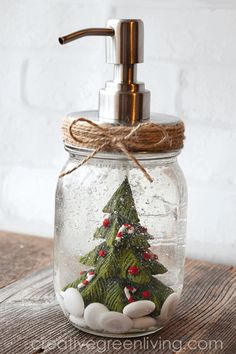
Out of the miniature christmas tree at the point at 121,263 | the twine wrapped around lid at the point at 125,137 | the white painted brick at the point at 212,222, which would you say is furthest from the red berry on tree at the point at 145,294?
the white painted brick at the point at 212,222

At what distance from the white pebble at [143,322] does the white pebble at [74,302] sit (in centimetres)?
5

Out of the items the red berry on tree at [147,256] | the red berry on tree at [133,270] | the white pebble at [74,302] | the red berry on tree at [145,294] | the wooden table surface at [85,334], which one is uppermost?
the red berry on tree at [147,256]

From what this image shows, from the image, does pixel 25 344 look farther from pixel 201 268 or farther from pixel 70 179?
pixel 201 268

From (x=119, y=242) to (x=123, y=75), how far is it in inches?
6.6

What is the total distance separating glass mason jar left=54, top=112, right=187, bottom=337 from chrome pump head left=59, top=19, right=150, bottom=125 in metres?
0.04

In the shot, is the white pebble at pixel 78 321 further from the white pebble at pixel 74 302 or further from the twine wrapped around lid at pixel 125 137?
the twine wrapped around lid at pixel 125 137

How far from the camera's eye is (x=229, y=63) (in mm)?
932

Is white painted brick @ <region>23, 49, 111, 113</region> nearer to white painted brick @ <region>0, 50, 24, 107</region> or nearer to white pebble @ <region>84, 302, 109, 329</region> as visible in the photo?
white painted brick @ <region>0, 50, 24, 107</region>

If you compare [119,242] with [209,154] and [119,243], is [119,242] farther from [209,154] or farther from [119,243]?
[209,154]

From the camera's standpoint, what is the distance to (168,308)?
2.27 ft

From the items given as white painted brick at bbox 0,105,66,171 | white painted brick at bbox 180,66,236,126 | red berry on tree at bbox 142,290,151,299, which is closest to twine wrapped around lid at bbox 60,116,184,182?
red berry on tree at bbox 142,290,151,299

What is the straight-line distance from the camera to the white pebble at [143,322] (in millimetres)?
675

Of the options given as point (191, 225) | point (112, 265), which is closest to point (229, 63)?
point (191, 225)

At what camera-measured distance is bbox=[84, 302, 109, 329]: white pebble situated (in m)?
0.66
